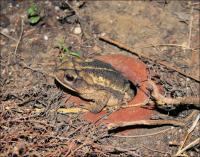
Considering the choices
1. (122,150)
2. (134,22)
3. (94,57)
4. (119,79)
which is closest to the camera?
(122,150)

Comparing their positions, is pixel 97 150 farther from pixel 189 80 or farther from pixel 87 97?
pixel 189 80

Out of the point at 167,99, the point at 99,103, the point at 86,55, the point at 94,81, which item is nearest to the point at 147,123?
the point at 167,99

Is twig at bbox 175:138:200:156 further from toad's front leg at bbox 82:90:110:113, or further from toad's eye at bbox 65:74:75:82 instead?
toad's eye at bbox 65:74:75:82

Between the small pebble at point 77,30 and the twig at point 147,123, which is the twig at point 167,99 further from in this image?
the small pebble at point 77,30

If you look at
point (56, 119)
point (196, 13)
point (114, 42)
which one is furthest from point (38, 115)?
point (196, 13)

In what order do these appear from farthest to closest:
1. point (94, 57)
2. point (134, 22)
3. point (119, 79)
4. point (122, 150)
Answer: point (134, 22) < point (94, 57) < point (119, 79) < point (122, 150)

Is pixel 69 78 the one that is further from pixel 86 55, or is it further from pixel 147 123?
pixel 147 123

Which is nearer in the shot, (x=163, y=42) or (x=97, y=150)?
(x=97, y=150)

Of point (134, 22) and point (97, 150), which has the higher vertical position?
point (134, 22)
